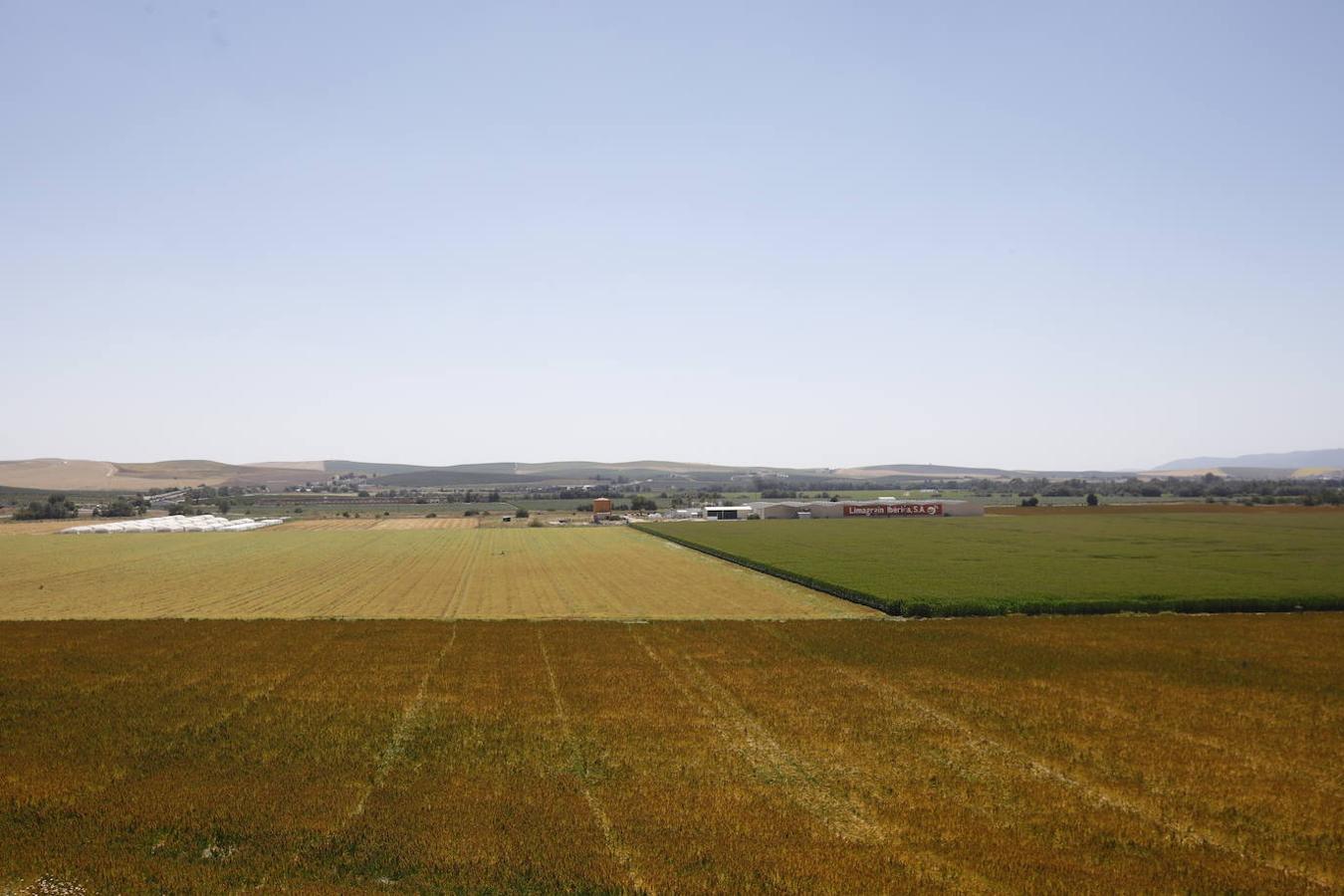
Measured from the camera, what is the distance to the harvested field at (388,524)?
437 ft

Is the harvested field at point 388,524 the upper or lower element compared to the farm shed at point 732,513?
lower

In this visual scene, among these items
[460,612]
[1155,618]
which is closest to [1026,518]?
[1155,618]

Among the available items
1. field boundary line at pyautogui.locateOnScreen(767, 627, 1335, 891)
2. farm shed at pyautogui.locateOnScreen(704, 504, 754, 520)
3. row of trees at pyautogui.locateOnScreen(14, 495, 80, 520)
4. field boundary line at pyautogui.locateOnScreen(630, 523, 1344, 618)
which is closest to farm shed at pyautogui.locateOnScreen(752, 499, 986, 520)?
farm shed at pyautogui.locateOnScreen(704, 504, 754, 520)

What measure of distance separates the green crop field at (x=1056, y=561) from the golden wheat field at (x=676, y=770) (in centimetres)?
1251

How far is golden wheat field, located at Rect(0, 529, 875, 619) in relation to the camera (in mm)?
48312

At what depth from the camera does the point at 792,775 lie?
738 inches

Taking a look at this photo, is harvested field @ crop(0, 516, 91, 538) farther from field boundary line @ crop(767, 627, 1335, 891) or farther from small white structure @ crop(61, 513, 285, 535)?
field boundary line @ crop(767, 627, 1335, 891)

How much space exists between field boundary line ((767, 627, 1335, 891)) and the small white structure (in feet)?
415

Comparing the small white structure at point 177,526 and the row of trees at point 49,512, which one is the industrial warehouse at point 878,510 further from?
the row of trees at point 49,512

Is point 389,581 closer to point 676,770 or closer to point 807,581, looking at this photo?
point 807,581

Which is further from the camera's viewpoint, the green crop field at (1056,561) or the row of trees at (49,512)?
the row of trees at (49,512)

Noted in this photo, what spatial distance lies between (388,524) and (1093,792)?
459 ft

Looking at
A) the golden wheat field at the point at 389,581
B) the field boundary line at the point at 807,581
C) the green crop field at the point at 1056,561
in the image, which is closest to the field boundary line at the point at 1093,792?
the field boundary line at the point at 807,581

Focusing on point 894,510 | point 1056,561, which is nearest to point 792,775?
point 1056,561
